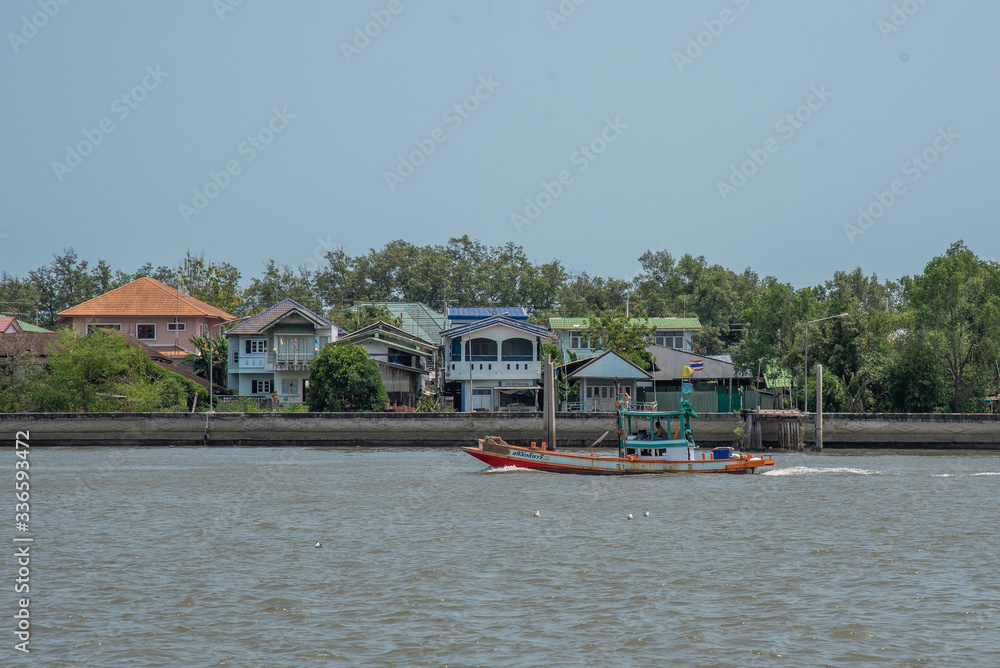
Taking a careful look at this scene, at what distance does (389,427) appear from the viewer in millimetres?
50281

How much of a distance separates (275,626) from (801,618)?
7867 millimetres

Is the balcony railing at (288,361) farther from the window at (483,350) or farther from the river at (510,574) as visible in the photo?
the river at (510,574)

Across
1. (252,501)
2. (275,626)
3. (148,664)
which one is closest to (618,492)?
(252,501)

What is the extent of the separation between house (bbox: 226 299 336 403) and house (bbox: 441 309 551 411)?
8.62 meters

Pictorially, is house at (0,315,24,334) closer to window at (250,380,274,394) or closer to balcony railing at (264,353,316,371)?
window at (250,380,274,394)

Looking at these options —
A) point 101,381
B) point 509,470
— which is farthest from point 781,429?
point 101,381

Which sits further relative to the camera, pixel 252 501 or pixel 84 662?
pixel 252 501

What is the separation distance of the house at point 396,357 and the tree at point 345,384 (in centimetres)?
260

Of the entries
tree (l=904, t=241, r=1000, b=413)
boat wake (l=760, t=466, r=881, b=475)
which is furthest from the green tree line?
boat wake (l=760, t=466, r=881, b=475)

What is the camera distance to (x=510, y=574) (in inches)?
700

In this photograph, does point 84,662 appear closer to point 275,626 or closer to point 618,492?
point 275,626

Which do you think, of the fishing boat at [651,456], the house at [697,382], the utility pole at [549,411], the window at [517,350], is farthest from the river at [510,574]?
the window at [517,350]

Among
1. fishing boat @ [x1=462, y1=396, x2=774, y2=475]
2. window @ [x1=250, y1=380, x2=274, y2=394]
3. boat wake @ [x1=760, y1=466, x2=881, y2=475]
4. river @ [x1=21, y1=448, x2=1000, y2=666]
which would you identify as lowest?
river @ [x1=21, y1=448, x2=1000, y2=666]

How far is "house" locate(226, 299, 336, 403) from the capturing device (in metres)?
61.1
